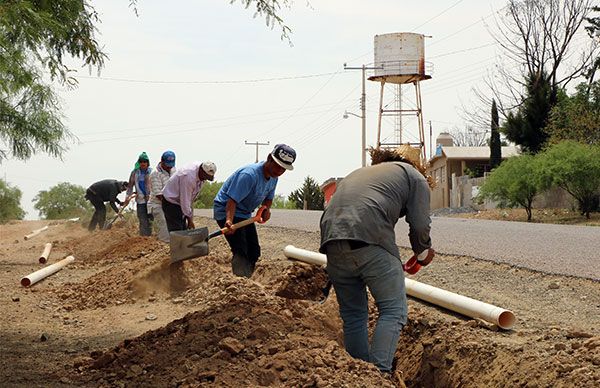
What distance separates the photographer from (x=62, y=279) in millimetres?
13758

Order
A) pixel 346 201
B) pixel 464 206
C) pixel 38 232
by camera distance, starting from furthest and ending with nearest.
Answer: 1. pixel 464 206
2. pixel 38 232
3. pixel 346 201

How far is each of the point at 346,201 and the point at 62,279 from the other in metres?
8.63

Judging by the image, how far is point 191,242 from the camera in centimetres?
1077

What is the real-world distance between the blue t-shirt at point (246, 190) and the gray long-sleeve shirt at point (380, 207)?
9.45 feet

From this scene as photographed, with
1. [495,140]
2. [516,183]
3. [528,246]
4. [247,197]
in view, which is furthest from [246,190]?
[495,140]

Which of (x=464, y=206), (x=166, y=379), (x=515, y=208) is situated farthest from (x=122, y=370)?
(x=464, y=206)

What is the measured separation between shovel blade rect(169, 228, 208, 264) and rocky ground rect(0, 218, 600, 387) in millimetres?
407

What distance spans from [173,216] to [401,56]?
118ft

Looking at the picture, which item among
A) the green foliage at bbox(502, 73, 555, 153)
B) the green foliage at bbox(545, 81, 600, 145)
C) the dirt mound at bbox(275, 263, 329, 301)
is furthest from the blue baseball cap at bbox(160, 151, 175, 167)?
the green foliage at bbox(502, 73, 555, 153)

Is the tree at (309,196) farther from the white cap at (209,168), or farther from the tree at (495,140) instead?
the white cap at (209,168)

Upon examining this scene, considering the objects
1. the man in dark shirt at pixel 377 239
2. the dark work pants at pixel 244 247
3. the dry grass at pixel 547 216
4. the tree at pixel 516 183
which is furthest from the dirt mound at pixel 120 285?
the tree at pixel 516 183

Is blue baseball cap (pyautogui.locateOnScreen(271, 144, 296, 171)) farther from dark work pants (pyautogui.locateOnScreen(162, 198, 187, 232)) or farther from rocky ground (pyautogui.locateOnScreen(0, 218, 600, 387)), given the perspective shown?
dark work pants (pyautogui.locateOnScreen(162, 198, 187, 232))

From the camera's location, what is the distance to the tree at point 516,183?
33.6 metres

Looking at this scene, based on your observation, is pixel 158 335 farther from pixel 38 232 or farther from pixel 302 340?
pixel 38 232
